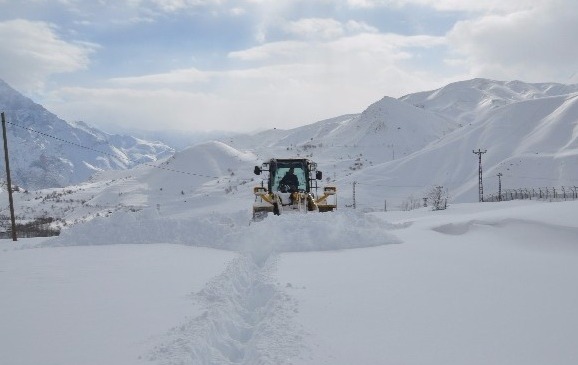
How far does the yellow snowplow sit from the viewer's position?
16422mm

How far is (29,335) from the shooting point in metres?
4.96

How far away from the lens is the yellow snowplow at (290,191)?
16.4 meters

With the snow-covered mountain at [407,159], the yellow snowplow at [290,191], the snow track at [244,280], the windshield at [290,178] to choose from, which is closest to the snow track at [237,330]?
the snow track at [244,280]

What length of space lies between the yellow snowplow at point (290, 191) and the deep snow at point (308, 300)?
3714 millimetres

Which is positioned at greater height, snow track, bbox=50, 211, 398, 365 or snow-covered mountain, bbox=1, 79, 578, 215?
snow-covered mountain, bbox=1, 79, 578, 215

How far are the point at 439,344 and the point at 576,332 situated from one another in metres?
1.57

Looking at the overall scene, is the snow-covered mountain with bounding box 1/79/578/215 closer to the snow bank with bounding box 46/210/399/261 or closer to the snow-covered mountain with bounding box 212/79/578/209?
the snow-covered mountain with bounding box 212/79/578/209

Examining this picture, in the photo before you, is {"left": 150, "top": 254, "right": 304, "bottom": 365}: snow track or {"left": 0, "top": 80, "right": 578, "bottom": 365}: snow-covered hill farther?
{"left": 0, "top": 80, "right": 578, "bottom": 365}: snow-covered hill

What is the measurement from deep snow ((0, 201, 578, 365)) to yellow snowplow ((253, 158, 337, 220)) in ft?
12.2

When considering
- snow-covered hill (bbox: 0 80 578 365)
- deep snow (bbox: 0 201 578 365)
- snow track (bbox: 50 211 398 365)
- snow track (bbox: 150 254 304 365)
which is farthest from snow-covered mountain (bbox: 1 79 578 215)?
snow track (bbox: 150 254 304 365)

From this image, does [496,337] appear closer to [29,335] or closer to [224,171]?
[29,335]

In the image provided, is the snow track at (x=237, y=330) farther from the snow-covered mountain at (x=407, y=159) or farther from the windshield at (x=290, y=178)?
the snow-covered mountain at (x=407, y=159)

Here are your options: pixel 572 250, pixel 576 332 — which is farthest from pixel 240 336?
pixel 572 250

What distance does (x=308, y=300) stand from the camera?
6406mm
